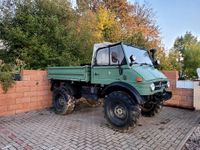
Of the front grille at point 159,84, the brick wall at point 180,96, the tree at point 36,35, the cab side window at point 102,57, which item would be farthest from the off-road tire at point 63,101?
the brick wall at point 180,96

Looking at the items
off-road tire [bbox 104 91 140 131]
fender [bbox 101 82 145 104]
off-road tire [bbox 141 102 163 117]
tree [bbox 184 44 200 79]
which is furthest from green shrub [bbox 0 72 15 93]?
tree [bbox 184 44 200 79]

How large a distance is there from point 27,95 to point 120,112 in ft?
11.8

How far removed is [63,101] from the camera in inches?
261

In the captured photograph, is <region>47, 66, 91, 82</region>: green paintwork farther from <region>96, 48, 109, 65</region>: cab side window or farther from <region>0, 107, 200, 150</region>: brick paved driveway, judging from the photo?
<region>0, 107, 200, 150</region>: brick paved driveway

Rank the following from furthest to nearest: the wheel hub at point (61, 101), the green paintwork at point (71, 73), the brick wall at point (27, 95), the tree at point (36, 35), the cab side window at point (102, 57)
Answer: the tree at point (36, 35) → the wheel hub at point (61, 101) → the brick wall at point (27, 95) → the green paintwork at point (71, 73) → the cab side window at point (102, 57)

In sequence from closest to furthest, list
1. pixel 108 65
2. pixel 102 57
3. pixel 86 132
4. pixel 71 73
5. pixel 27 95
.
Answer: pixel 86 132 → pixel 108 65 → pixel 102 57 → pixel 71 73 → pixel 27 95

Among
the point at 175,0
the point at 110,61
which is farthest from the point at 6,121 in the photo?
the point at 175,0

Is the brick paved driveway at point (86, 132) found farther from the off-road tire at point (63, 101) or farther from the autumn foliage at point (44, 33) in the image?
the autumn foliage at point (44, 33)

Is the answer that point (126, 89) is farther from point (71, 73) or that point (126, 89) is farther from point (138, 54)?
point (71, 73)

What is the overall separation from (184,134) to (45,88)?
4944 mm

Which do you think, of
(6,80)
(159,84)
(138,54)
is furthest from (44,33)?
(159,84)

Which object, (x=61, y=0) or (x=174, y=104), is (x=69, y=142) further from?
(x=61, y=0)

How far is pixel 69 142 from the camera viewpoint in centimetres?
422

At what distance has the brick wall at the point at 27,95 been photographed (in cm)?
646
